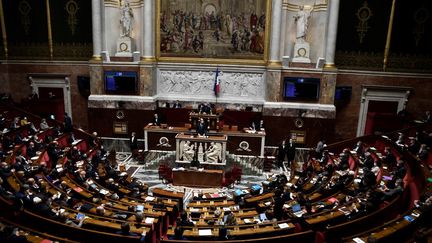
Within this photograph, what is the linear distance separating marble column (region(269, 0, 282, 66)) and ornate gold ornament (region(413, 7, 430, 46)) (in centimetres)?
790

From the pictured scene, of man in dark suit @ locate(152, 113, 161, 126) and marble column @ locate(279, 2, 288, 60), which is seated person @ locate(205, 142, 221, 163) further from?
marble column @ locate(279, 2, 288, 60)

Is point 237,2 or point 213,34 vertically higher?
point 237,2

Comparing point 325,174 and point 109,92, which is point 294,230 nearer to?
point 325,174

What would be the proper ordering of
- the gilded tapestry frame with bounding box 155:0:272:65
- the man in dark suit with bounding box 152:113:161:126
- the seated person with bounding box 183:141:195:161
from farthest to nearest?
1. the gilded tapestry frame with bounding box 155:0:272:65
2. the man in dark suit with bounding box 152:113:161:126
3. the seated person with bounding box 183:141:195:161

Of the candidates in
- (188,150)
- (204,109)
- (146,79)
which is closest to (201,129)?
(188,150)

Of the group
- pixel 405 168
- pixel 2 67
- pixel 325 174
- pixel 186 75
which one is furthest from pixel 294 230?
pixel 2 67

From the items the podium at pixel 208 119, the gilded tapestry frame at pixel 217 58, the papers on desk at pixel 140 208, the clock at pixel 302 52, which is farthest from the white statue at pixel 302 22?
the papers on desk at pixel 140 208

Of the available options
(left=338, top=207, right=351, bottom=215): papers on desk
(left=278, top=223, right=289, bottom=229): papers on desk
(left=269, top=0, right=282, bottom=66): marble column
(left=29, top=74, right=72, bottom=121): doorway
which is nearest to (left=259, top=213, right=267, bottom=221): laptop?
(left=278, top=223, right=289, bottom=229): papers on desk

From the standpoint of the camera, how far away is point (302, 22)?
20.9 m

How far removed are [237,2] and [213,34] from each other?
2.45 metres

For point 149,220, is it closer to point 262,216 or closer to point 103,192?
point 103,192

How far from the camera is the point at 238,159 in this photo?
1947 cm

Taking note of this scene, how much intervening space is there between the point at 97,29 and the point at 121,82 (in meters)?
3.66

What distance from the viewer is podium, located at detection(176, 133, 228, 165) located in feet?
60.1
